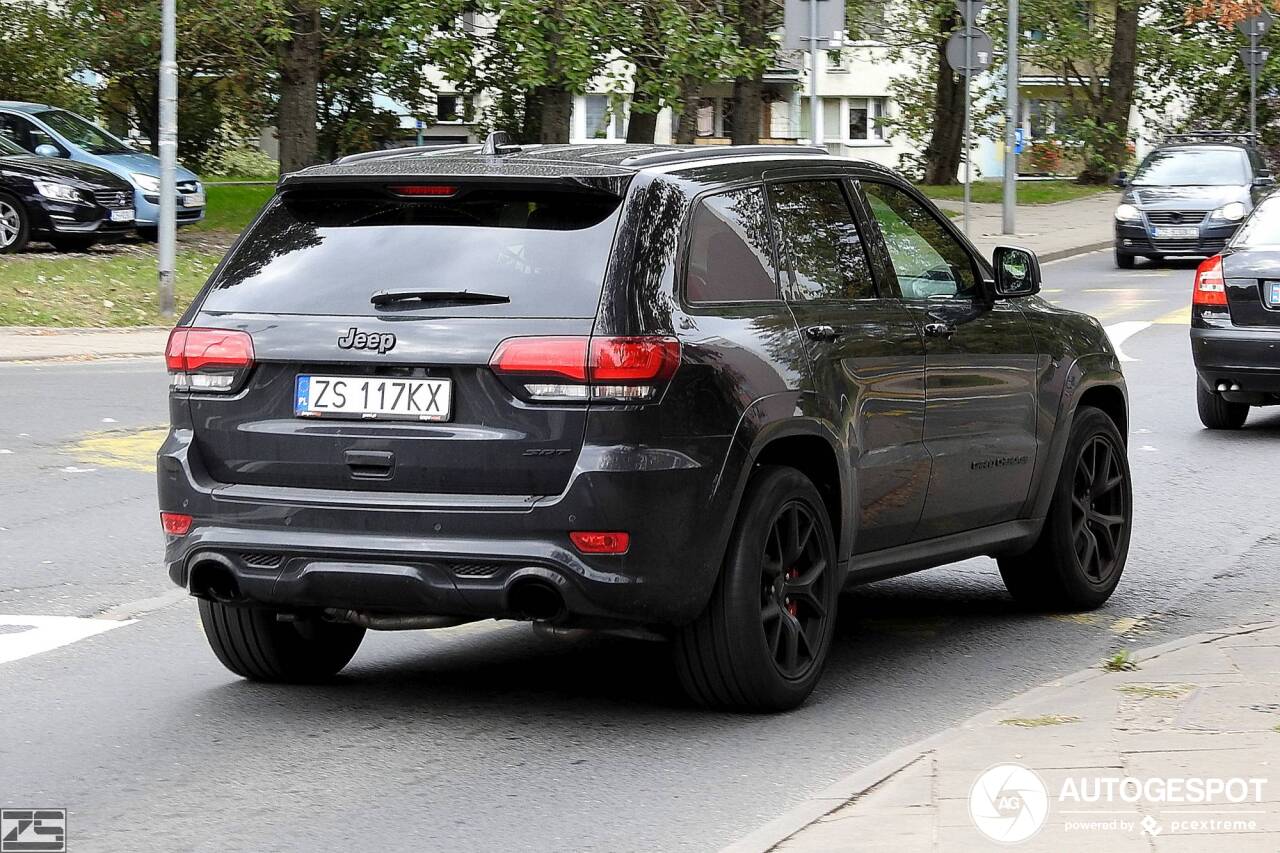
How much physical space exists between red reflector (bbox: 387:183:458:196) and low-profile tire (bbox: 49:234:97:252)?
823 inches

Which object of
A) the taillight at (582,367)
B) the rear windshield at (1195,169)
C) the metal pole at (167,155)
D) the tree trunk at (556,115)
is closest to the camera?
the taillight at (582,367)

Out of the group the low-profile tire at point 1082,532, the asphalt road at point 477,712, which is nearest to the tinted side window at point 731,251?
the asphalt road at point 477,712

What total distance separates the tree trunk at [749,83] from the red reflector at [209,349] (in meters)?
25.1

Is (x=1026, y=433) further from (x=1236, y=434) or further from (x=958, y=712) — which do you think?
(x=1236, y=434)

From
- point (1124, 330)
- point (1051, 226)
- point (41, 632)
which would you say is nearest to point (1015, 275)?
point (41, 632)

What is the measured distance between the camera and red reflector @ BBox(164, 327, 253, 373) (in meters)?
6.32

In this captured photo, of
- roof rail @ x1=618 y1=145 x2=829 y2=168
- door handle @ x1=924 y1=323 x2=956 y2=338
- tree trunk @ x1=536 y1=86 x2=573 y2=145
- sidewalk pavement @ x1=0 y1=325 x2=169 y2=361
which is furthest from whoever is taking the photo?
tree trunk @ x1=536 y1=86 x2=573 y2=145

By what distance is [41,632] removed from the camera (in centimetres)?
779

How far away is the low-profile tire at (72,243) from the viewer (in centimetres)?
2636

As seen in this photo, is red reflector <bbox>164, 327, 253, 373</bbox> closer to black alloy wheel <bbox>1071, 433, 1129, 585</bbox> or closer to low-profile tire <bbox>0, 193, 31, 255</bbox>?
black alloy wheel <bbox>1071, 433, 1129, 585</bbox>

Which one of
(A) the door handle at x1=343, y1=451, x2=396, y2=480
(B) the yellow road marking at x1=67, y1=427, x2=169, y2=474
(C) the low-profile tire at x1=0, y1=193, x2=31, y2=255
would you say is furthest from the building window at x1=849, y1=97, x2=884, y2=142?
(A) the door handle at x1=343, y1=451, x2=396, y2=480

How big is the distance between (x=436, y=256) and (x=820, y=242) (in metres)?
1.48

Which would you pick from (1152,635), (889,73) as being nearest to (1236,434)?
(1152,635)

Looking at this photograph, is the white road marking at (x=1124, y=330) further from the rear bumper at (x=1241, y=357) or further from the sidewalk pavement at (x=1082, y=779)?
the sidewalk pavement at (x=1082, y=779)
